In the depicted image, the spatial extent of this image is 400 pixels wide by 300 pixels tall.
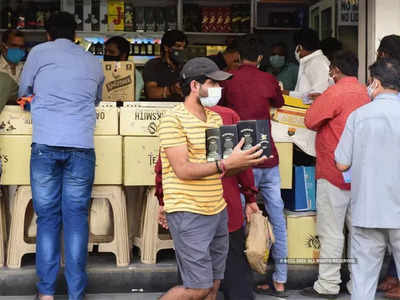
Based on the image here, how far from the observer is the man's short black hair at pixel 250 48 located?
525 centimetres

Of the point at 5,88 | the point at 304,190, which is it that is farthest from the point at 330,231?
the point at 5,88

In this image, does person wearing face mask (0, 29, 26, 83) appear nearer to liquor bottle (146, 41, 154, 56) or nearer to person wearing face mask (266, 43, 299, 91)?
liquor bottle (146, 41, 154, 56)

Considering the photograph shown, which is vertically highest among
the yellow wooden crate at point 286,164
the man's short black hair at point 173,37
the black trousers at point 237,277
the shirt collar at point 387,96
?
the man's short black hair at point 173,37

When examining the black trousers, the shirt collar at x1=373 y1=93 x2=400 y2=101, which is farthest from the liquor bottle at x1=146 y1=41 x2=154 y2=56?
the shirt collar at x1=373 y1=93 x2=400 y2=101

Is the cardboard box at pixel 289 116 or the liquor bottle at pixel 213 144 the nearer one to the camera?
the liquor bottle at pixel 213 144

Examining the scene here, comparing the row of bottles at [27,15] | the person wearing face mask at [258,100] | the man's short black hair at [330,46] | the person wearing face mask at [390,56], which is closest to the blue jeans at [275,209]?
the person wearing face mask at [258,100]

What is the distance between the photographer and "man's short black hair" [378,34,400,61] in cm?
521

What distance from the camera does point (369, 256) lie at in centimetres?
419

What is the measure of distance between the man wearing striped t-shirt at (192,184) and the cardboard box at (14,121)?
1802 mm

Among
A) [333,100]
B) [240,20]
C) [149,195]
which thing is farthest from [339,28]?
[149,195]

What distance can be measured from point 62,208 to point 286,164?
5.50 ft

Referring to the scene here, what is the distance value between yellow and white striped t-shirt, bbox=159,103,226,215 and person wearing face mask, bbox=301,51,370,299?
5.27ft

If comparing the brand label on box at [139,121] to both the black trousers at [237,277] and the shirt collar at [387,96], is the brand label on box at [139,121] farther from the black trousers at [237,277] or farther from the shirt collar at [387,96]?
the shirt collar at [387,96]

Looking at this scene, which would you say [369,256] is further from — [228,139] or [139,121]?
[139,121]
